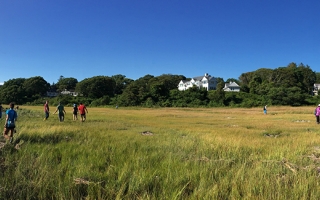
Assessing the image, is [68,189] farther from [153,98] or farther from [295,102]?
[295,102]

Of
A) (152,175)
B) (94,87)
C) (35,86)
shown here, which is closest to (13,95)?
(35,86)

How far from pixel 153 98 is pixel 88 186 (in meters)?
77.7

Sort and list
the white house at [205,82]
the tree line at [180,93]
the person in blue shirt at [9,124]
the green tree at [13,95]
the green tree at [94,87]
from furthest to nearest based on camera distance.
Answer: the white house at [205,82], the green tree at [94,87], the green tree at [13,95], the tree line at [180,93], the person in blue shirt at [9,124]

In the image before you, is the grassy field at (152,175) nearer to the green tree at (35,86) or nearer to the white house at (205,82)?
the white house at (205,82)

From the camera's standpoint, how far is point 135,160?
6480mm

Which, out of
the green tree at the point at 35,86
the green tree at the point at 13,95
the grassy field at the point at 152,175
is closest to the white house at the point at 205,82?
the green tree at the point at 35,86

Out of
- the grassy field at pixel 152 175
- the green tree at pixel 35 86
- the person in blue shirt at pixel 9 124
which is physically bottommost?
the grassy field at pixel 152 175

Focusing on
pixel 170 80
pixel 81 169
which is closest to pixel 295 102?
pixel 170 80

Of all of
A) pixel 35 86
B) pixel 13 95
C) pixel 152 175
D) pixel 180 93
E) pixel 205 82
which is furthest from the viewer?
pixel 205 82

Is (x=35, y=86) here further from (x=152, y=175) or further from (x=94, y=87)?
(x=152, y=175)

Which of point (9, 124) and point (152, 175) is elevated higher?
point (9, 124)

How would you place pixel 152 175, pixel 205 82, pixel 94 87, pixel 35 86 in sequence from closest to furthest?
1. pixel 152 175
2. pixel 94 87
3. pixel 35 86
4. pixel 205 82

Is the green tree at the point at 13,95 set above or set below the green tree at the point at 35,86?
below

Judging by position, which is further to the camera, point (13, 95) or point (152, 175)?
point (13, 95)
